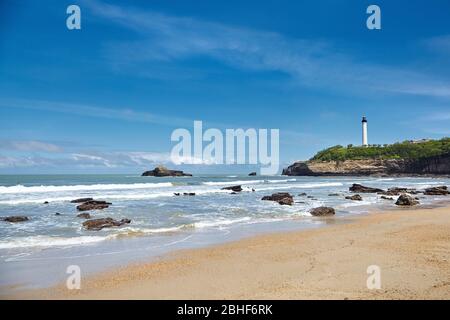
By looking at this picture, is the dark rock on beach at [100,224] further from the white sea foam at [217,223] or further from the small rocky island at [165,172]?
the small rocky island at [165,172]

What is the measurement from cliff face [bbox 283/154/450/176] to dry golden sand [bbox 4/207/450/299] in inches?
3895

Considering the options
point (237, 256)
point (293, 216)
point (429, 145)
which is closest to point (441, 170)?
point (429, 145)

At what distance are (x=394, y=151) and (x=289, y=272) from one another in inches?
4432

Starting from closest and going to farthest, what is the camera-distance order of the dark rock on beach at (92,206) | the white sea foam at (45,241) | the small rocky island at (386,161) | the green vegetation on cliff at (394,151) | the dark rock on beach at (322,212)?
the white sea foam at (45,241), the dark rock on beach at (322,212), the dark rock on beach at (92,206), the small rocky island at (386,161), the green vegetation on cliff at (394,151)

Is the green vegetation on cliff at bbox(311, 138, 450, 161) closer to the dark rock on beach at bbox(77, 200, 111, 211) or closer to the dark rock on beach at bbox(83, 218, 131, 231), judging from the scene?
the dark rock on beach at bbox(77, 200, 111, 211)

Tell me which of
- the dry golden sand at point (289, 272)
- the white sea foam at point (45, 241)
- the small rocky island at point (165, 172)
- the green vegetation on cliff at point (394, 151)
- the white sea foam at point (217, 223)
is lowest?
the white sea foam at point (217, 223)

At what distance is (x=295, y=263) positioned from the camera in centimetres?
888

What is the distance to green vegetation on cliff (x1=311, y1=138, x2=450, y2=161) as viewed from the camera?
10156 centimetres

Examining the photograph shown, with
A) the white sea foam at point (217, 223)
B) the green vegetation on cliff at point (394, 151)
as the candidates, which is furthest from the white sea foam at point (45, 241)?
the green vegetation on cliff at point (394, 151)

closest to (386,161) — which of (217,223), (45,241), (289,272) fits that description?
(217,223)

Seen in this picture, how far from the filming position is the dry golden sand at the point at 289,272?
666cm

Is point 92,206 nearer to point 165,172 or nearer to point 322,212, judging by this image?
point 322,212

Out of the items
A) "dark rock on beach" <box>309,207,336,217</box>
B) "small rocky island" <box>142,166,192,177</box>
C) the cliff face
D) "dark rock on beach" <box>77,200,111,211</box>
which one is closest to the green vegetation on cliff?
the cliff face
